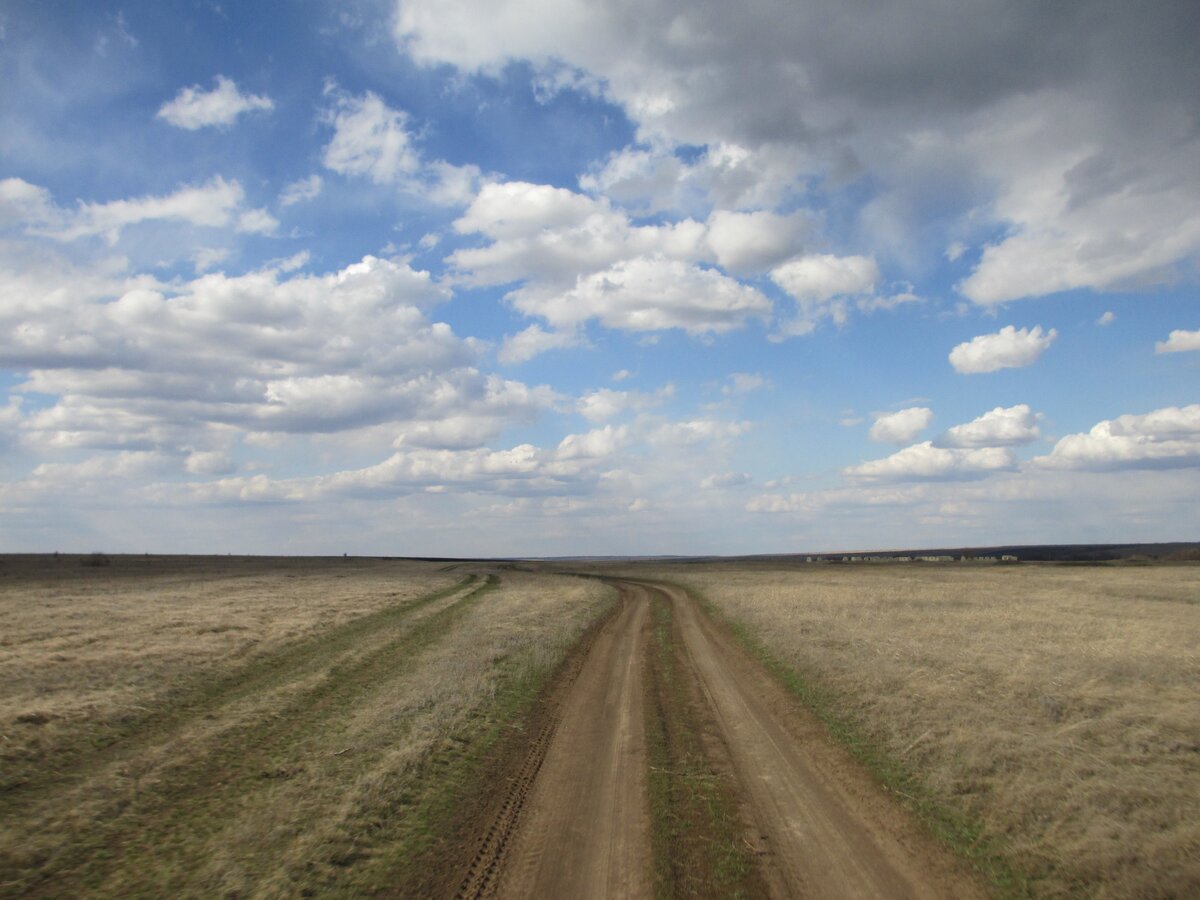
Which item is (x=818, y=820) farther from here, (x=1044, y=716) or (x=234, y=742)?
(x=234, y=742)

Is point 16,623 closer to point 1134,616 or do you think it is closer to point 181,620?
point 181,620

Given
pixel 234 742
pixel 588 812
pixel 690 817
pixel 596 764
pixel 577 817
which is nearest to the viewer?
pixel 690 817

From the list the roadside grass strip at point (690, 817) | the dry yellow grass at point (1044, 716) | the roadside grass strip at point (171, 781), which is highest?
the roadside grass strip at point (690, 817)

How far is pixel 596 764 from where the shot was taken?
1234cm

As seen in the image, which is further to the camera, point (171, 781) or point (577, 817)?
point (171, 781)

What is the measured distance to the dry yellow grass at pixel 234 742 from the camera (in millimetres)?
8805

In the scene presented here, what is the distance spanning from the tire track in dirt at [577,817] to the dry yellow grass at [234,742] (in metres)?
1.39

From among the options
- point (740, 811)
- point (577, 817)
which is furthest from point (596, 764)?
point (740, 811)

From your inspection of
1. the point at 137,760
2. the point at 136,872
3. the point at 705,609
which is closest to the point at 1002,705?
the point at 136,872

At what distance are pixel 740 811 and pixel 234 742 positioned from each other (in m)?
10.2

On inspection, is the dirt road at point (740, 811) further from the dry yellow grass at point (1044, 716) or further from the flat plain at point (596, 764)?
the dry yellow grass at point (1044, 716)

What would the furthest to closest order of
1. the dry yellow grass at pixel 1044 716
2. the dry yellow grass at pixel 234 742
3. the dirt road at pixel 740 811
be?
1. the dry yellow grass at pixel 1044 716
2. the dry yellow grass at pixel 234 742
3. the dirt road at pixel 740 811

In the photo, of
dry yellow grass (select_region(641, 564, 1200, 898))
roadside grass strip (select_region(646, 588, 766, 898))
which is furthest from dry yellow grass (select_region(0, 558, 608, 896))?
dry yellow grass (select_region(641, 564, 1200, 898))

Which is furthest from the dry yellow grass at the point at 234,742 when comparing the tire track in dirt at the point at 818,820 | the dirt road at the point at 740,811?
the tire track in dirt at the point at 818,820
